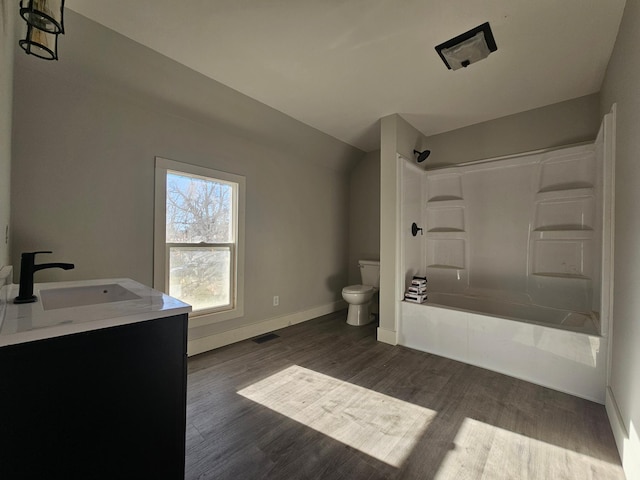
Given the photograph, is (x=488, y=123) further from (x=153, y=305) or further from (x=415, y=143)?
(x=153, y=305)

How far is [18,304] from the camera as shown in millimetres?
1006

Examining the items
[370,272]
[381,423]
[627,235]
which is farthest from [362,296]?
[627,235]

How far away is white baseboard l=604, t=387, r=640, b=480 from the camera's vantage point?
120cm

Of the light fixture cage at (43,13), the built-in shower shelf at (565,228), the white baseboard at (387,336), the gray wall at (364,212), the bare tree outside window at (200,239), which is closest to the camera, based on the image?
the light fixture cage at (43,13)

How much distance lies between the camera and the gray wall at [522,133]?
2.54 m

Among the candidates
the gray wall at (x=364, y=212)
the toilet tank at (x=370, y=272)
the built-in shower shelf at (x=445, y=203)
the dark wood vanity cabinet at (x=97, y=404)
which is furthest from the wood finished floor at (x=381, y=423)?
the gray wall at (x=364, y=212)

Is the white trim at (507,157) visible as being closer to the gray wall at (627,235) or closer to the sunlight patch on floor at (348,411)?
the gray wall at (627,235)

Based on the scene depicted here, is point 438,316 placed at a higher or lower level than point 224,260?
lower

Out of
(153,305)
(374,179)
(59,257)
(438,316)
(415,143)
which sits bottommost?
(438,316)

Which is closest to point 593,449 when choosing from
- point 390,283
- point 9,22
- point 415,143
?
point 390,283

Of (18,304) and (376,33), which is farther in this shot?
(376,33)

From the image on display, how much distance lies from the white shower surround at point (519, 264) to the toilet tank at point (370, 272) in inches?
22.6

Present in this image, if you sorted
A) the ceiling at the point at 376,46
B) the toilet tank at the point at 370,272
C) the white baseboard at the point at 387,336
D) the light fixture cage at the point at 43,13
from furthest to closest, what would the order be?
1. the toilet tank at the point at 370,272
2. the white baseboard at the point at 387,336
3. the ceiling at the point at 376,46
4. the light fixture cage at the point at 43,13

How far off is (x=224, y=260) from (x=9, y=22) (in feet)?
6.71
